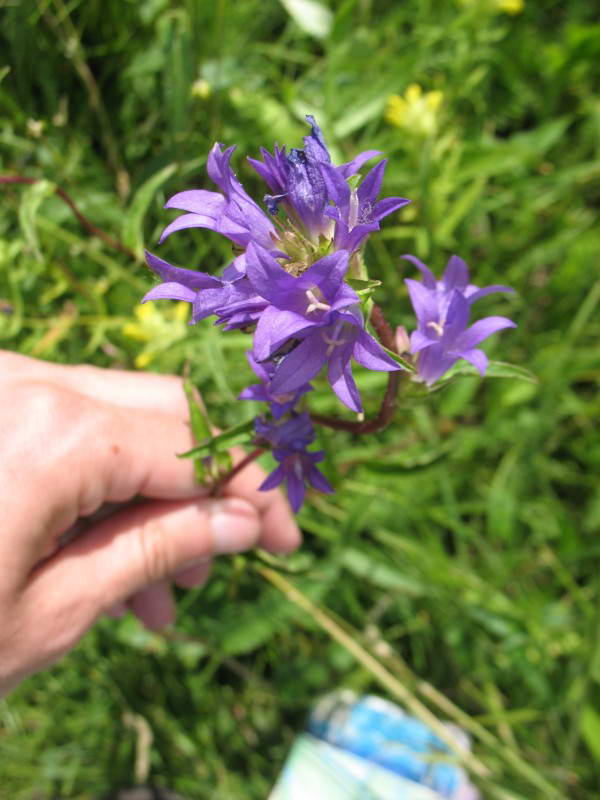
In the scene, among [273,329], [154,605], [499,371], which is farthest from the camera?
[154,605]

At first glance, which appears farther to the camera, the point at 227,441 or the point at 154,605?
the point at 154,605

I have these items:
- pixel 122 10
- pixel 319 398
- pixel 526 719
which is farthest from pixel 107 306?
pixel 526 719

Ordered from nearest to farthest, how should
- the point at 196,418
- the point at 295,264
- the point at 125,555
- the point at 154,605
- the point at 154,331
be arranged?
the point at 295,264 → the point at 196,418 → the point at 125,555 → the point at 154,331 → the point at 154,605

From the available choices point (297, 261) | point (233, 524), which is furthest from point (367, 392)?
point (297, 261)

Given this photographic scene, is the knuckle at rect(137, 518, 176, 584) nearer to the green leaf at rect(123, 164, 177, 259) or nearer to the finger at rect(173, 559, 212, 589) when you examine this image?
the finger at rect(173, 559, 212, 589)

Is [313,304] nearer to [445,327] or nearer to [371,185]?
[371,185]

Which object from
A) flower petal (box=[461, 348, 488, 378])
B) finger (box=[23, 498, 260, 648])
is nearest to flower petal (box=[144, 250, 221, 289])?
flower petal (box=[461, 348, 488, 378])

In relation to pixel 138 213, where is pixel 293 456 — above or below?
below

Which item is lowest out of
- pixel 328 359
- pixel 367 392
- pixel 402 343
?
pixel 367 392

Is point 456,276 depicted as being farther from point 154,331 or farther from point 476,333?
point 154,331
